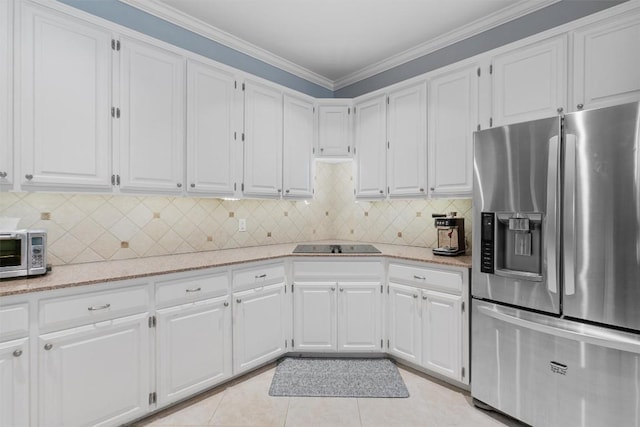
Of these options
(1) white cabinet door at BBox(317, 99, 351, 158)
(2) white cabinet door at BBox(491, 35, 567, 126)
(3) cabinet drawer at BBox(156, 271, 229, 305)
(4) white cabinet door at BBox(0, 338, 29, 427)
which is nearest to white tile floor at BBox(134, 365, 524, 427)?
(4) white cabinet door at BBox(0, 338, 29, 427)

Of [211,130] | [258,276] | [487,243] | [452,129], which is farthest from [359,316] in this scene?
[211,130]

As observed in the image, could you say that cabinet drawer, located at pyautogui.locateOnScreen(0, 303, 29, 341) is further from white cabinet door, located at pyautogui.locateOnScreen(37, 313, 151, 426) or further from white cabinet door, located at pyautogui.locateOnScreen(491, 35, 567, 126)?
white cabinet door, located at pyautogui.locateOnScreen(491, 35, 567, 126)

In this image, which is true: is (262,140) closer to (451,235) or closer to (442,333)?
(451,235)

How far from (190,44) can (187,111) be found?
2.39ft

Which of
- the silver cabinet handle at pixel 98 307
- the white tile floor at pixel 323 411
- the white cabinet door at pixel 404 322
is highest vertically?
the silver cabinet handle at pixel 98 307

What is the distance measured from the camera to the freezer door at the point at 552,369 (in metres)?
1.56

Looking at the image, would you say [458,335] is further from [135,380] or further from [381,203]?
[135,380]

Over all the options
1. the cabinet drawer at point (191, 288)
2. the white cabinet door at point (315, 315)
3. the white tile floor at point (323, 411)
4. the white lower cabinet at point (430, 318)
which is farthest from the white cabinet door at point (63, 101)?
the white lower cabinet at point (430, 318)

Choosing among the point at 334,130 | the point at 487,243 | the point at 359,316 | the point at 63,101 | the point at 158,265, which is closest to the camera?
the point at 63,101

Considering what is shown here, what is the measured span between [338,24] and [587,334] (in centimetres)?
279

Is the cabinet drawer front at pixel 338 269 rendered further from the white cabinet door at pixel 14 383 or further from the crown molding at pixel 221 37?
the crown molding at pixel 221 37

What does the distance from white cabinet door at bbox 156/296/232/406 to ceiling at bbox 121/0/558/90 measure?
7.44 feet

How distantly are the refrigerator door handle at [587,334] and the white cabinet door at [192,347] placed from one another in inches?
74.5

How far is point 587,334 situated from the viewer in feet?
5.44
